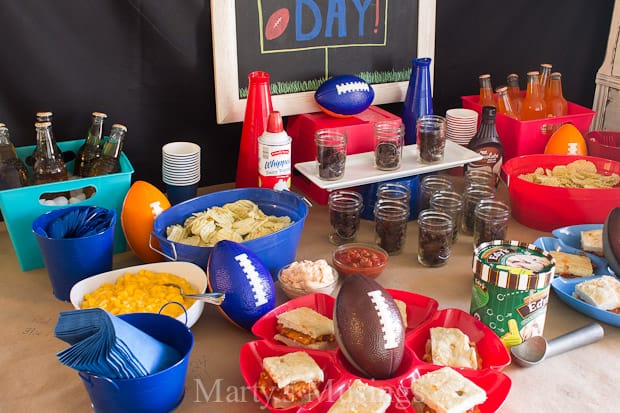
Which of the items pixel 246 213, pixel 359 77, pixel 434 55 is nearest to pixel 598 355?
pixel 246 213

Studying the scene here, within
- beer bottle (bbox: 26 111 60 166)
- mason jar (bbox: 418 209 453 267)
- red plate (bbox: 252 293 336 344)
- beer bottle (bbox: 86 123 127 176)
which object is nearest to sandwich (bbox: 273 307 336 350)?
red plate (bbox: 252 293 336 344)

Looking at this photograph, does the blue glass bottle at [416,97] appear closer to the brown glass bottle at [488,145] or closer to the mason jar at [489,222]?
the brown glass bottle at [488,145]

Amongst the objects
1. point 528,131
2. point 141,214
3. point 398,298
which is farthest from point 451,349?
point 528,131

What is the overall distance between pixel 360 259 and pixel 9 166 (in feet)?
2.46

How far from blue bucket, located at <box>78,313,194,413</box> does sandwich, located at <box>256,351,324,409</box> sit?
0.40ft

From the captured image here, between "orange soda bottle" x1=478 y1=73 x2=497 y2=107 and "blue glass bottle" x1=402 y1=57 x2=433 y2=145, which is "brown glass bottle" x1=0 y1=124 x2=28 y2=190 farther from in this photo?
"orange soda bottle" x1=478 y1=73 x2=497 y2=107

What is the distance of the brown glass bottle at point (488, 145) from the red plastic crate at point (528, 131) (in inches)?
2.8

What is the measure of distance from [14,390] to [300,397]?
450mm

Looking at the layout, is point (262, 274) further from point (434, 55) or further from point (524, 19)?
point (524, 19)

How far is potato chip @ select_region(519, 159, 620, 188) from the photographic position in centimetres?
149

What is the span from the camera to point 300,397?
36.3 inches

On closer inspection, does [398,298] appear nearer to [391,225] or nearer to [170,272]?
[391,225]

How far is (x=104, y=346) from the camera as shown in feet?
2.79

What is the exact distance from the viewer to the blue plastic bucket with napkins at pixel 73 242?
1178 mm
